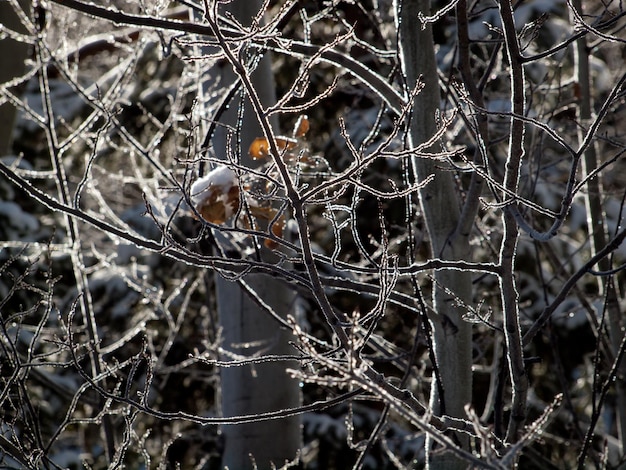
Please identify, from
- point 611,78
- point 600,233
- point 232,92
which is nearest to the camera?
point 232,92

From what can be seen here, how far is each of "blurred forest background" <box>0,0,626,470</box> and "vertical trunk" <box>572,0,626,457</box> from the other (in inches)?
0.6

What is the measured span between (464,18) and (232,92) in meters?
0.71

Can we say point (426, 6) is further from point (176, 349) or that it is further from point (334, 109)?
point (176, 349)

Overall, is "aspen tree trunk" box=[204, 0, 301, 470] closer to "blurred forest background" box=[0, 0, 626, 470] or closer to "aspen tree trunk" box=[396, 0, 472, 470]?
"blurred forest background" box=[0, 0, 626, 470]

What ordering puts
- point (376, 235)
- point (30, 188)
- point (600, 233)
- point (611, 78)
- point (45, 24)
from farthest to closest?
point (611, 78) → point (376, 235) → point (45, 24) → point (600, 233) → point (30, 188)

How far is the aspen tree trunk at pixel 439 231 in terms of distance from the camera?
221 cm

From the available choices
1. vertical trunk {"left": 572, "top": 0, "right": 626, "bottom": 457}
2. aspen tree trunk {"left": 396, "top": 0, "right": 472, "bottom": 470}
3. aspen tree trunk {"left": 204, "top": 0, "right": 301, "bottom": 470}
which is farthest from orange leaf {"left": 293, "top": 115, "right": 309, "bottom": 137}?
vertical trunk {"left": 572, "top": 0, "right": 626, "bottom": 457}

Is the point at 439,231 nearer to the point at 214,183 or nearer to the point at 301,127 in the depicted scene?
the point at 301,127

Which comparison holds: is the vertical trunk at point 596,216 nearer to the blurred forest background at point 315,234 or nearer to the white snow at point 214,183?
the blurred forest background at point 315,234

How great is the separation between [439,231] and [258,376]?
122 cm

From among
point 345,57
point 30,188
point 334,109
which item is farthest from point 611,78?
point 30,188

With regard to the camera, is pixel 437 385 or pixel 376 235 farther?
pixel 376 235

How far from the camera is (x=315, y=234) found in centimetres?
678

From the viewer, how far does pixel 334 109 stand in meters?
6.45
